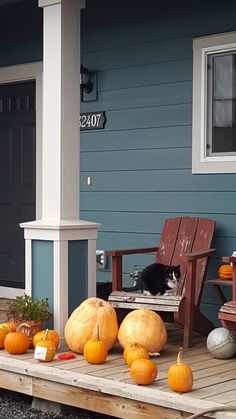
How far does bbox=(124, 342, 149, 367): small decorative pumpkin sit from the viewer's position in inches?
155

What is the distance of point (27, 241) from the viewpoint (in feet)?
15.9

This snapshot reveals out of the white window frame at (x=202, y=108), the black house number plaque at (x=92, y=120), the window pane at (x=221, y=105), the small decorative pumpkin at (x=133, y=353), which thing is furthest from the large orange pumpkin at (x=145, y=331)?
the black house number plaque at (x=92, y=120)

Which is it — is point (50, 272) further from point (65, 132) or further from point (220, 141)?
point (220, 141)

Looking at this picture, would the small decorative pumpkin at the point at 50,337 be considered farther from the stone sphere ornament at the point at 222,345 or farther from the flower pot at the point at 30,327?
the stone sphere ornament at the point at 222,345

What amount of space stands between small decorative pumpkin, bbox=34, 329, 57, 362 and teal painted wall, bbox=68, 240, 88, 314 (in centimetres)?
57

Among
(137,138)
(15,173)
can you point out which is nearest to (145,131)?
(137,138)

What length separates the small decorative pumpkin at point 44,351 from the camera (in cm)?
414

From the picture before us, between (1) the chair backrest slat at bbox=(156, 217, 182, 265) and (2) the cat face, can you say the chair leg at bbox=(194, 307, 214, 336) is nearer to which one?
(2) the cat face

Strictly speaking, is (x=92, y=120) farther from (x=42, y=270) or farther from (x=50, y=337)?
(x=50, y=337)

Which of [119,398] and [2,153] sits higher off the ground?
[2,153]

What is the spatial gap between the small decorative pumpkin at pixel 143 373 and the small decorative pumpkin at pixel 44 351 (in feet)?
2.11

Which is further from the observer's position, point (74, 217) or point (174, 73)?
point (174, 73)

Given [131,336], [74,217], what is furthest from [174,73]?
[131,336]

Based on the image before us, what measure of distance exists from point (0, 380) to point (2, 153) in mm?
3099
